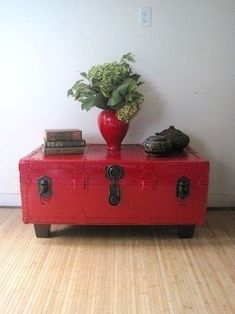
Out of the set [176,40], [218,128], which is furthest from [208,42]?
[218,128]

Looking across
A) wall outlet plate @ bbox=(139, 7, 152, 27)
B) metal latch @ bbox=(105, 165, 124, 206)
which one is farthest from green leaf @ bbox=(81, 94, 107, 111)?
wall outlet plate @ bbox=(139, 7, 152, 27)

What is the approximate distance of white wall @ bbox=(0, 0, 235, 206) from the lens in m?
2.04

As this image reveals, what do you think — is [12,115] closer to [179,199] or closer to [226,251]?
[179,199]

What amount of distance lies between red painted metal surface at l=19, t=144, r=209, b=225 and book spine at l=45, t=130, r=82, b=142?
113 millimetres

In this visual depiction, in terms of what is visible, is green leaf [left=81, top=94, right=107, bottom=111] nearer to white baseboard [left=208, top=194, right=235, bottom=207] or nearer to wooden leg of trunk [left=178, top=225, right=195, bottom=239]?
wooden leg of trunk [left=178, top=225, right=195, bottom=239]

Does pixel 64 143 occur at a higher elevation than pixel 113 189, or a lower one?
higher

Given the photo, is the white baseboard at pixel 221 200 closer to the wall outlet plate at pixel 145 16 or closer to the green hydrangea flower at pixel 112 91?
the green hydrangea flower at pixel 112 91

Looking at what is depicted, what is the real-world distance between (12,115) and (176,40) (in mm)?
1212

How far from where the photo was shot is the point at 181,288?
→ 1.40 metres

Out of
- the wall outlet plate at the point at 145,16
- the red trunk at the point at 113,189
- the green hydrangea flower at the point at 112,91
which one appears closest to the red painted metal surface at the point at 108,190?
the red trunk at the point at 113,189

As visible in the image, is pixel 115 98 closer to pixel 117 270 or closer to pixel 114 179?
pixel 114 179

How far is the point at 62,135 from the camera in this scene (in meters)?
1.85

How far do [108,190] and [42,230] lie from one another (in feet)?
1.56

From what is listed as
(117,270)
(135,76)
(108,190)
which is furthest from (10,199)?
(135,76)
